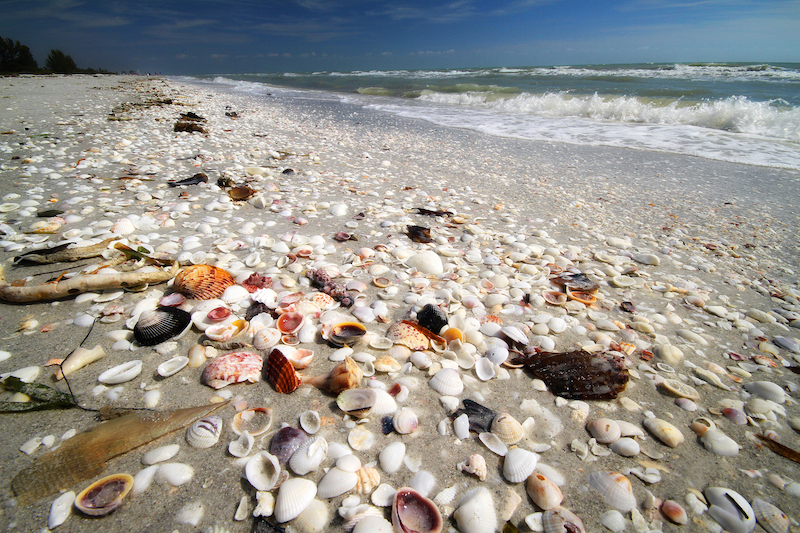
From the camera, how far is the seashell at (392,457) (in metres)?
1.38

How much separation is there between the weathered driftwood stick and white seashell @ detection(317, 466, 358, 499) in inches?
71.2

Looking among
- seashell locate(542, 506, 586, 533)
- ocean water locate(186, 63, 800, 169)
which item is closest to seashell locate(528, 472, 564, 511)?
seashell locate(542, 506, 586, 533)

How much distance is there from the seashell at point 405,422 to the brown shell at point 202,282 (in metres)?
1.47

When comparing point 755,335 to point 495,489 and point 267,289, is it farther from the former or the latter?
point 267,289

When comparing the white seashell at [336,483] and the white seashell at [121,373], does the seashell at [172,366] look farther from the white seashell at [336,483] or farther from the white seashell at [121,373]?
the white seashell at [336,483]

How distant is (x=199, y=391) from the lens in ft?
5.41

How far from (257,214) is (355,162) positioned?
2.59 metres

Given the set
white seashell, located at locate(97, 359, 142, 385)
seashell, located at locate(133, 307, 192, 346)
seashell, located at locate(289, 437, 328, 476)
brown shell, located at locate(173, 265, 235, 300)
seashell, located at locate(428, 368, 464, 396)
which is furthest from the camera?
brown shell, located at locate(173, 265, 235, 300)

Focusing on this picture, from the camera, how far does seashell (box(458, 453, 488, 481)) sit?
1381 millimetres

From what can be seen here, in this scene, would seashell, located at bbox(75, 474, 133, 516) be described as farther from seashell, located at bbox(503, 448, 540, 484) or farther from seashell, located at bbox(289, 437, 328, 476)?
seashell, located at bbox(503, 448, 540, 484)

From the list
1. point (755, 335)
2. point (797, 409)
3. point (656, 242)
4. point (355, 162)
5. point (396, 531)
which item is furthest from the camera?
point (355, 162)

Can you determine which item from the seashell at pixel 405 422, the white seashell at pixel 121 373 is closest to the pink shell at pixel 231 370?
the white seashell at pixel 121 373

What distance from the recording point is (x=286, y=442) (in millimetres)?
1418

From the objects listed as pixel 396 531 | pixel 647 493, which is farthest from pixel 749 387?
pixel 396 531
